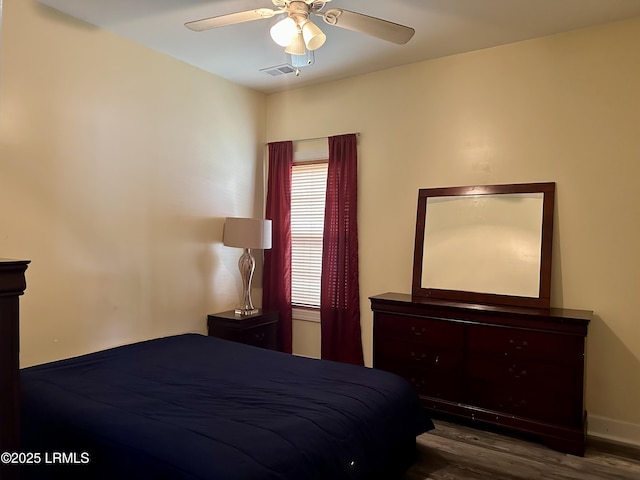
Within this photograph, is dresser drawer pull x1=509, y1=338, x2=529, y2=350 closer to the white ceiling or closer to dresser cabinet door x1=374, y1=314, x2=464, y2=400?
dresser cabinet door x1=374, y1=314, x2=464, y2=400

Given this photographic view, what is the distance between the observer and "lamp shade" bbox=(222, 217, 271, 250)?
4094 mm

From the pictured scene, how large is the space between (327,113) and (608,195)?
8.22 feet

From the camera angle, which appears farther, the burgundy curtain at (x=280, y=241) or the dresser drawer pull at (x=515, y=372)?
the burgundy curtain at (x=280, y=241)

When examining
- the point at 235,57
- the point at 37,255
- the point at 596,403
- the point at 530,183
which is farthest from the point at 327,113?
the point at 596,403

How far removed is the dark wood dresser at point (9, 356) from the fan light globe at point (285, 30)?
5.70 feet

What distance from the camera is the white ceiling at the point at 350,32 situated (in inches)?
113

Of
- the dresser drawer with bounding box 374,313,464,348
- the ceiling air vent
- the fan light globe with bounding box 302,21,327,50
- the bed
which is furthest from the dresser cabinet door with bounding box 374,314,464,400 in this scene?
the ceiling air vent

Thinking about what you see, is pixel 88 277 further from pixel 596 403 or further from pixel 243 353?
pixel 596 403

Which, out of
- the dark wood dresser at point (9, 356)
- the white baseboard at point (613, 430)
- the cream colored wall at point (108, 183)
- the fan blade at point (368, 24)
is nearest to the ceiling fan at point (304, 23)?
the fan blade at point (368, 24)

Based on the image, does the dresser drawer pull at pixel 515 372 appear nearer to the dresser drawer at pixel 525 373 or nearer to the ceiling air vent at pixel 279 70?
the dresser drawer at pixel 525 373

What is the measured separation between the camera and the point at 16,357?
1.17 m

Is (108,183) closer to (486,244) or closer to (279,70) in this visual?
(279,70)

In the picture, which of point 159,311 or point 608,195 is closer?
point 608,195

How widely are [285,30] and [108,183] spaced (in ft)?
6.12
